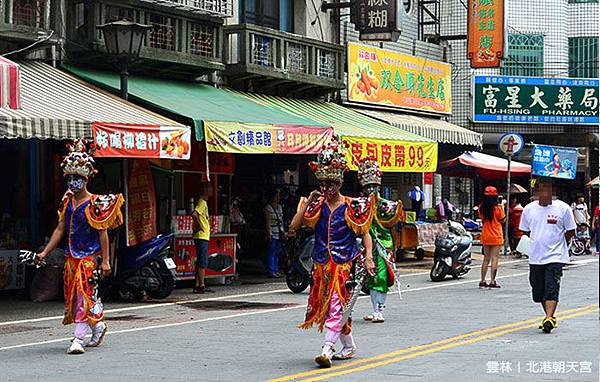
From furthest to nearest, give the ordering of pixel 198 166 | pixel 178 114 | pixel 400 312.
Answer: pixel 198 166 < pixel 178 114 < pixel 400 312

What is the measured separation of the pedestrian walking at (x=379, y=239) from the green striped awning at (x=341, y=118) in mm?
6276

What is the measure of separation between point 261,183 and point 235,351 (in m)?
12.8

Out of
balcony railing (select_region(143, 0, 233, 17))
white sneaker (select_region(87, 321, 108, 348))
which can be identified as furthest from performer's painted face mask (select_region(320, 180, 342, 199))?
balcony railing (select_region(143, 0, 233, 17))

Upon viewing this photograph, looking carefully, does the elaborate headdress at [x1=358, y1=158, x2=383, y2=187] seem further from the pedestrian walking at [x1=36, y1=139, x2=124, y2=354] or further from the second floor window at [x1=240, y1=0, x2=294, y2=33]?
the second floor window at [x1=240, y1=0, x2=294, y2=33]

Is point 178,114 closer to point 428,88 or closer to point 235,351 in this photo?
point 235,351

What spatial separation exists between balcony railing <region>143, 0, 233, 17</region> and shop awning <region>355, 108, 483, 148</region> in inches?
221

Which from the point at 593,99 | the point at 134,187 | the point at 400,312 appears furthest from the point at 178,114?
the point at 593,99

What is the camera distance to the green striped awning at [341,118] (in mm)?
21375

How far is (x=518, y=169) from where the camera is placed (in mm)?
30547

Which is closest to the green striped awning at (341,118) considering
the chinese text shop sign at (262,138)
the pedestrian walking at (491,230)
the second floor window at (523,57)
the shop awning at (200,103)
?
the shop awning at (200,103)

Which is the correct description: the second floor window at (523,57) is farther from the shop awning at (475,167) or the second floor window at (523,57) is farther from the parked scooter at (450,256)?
the parked scooter at (450,256)

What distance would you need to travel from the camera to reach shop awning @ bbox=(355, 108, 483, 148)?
81.8 feet

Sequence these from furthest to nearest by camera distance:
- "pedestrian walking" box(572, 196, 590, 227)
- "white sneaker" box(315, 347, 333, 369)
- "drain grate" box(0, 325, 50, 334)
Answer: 1. "pedestrian walking" box(572, 196, 590, 227)
2. "drain grate" box(0, 325, 50, 334)
3. "white sneaker" box(315, 347, 333, 369)

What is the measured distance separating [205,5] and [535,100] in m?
17.5
